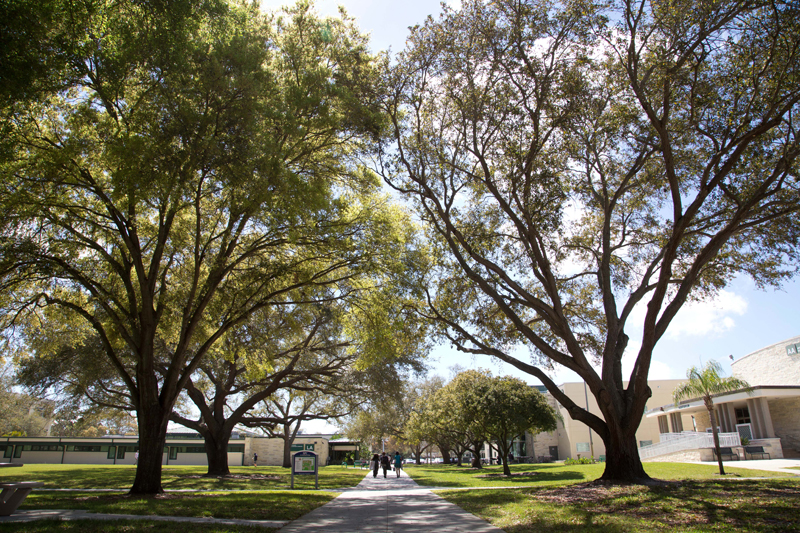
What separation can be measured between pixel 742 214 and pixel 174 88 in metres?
14.4

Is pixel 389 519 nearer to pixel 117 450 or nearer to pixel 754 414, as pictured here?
pixel 754 414

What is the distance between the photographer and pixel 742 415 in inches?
1361

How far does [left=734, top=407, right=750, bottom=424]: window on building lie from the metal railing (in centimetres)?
475

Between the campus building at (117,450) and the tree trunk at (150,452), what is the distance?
3677 centimetres

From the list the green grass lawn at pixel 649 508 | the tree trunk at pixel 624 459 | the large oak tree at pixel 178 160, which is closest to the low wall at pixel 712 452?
the green grass lawn at pixel 649 508

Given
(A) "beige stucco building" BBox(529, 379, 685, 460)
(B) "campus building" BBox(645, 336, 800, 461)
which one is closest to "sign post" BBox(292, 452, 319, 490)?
(B) "campus building" BBox(645, 336, 800, 461)

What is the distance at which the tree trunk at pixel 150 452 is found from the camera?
12.5 metres

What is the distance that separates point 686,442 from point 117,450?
5517cm

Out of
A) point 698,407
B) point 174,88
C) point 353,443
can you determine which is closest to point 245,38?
point 174,88

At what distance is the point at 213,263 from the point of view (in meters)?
14.8

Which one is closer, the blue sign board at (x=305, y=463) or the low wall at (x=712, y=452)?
the blue sign board at (x=305, y=463)

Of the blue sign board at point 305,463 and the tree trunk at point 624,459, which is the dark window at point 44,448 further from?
the tree trunk at point 624,459

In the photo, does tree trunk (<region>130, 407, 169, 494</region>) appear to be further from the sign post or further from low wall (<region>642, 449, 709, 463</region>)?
low wall (<region>642, 449, 709, 463</region>)

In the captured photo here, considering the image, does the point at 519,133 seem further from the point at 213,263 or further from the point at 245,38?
the point at 213,263
